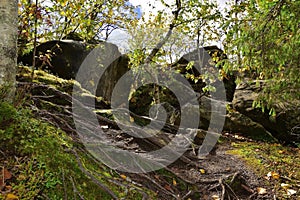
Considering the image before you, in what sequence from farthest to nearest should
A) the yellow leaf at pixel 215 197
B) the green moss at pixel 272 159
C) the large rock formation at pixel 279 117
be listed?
the large rock formation at pixel 279 117 < the green moss at pixel 272 159 < the yellow leaf at pixel 215 197

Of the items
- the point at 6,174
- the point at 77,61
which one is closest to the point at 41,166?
the point at 6,174

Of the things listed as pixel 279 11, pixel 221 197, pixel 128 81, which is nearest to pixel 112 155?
pixel 221 197

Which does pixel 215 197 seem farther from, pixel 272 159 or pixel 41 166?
pixel 272 159

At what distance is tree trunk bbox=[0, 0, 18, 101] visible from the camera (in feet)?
6.77

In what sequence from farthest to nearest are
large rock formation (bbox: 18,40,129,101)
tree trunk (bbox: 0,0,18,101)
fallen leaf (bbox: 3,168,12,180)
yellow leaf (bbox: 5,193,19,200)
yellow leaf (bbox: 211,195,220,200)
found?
large rock formation (bbox: 18,40,129,101), yellow leaf (bbox: 211,195,220,200), tree trunk (bbox: 0,0,18,101), fallen leaf (bbox: 3,168,12,180), yellow leaf (bbox: 5,193,19,200)

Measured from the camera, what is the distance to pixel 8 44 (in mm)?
2098

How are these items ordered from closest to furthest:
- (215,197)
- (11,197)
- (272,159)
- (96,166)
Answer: (11,197) < (96,166) < (215,197) < (272,159)

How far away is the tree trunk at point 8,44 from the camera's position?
206cm

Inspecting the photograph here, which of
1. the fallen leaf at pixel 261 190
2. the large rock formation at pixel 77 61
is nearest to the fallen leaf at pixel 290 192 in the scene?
the fallen leaf at pixel 261 190

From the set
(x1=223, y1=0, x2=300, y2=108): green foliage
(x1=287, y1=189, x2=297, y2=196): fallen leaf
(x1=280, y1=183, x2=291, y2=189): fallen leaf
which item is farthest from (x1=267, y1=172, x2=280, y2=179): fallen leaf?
(x1=223, y1=0, x2=300, y2=108): green foliage

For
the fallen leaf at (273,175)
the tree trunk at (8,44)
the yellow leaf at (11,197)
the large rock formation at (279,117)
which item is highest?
the tree trunk at (8,44)

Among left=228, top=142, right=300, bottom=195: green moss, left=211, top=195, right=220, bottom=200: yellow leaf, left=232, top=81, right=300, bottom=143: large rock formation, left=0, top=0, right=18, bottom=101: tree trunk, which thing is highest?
left=0, top=0, right=18, bottom=101: tree trunk

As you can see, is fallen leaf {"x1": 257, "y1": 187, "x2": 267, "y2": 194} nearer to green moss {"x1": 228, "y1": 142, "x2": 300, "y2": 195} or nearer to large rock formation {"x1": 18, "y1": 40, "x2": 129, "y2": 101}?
green moss {"x1": 228, "y1": 142, "x2": 300, "y2": 195}

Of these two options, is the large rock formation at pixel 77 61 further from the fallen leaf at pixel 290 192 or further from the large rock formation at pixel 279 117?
the fallen leaf at pixel 290 192
